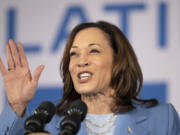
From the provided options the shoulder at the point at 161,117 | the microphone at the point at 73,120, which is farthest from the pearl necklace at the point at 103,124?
the microphone at the point at 73,120

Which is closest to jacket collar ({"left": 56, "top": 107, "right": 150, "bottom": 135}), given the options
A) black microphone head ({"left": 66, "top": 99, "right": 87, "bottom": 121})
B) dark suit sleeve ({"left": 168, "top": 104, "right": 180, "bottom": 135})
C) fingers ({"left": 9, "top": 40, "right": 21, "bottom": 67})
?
dark suit sleeve ({"left": 168, "top": 104, "right": 180, "bottom": 135})

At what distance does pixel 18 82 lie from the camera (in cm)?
184

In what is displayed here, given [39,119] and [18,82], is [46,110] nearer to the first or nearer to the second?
[39,119]

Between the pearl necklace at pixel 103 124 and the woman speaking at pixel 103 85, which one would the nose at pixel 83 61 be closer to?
the woman speaking at pixel 103 85

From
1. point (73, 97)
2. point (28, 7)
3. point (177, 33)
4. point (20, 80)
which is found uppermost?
point (28, 7)

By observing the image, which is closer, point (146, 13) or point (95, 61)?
point (95, 61)

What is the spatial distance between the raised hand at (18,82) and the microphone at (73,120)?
18.9 inches

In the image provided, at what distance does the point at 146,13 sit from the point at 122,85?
34.2 inches

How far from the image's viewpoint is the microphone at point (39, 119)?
128 centimetres

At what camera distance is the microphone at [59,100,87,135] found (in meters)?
1.24

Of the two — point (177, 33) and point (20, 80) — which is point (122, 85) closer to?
point (20, 80)

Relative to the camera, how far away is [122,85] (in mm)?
2189

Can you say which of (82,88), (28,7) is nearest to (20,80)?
(82,88)

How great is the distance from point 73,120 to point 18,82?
0.65m
